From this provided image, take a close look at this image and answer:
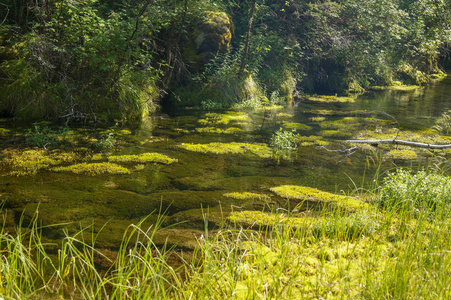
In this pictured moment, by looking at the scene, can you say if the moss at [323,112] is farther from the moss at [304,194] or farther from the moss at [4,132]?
the moss at [4,132]

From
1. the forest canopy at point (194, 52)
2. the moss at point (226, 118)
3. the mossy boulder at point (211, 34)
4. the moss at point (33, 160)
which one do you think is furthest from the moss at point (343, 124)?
the moss at point (33, 160)

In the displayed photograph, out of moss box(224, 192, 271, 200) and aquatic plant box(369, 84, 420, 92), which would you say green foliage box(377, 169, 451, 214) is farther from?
aquatic plant box(369, 84, 420, 92)

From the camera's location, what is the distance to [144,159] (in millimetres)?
6879

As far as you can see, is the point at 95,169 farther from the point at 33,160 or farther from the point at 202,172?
the point at 202,172

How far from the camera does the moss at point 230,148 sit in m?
7.80

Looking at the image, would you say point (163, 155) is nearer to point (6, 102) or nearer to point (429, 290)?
point (6, 102)

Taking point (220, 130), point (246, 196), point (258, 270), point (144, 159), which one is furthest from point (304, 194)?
point (220, 130)

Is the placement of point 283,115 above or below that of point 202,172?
above

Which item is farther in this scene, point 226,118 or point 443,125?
point 226,118

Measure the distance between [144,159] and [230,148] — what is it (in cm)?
202

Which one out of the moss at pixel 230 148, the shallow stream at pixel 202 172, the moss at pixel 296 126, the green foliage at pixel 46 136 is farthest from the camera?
the moss at pixel 296 126

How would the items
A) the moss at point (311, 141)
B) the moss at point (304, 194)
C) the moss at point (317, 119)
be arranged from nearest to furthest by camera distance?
the moss at point (304, 194), the moss at point (311, 141), the moss at point (317, 119)

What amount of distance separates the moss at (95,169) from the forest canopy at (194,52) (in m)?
2.50

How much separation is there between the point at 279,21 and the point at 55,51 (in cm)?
1143
